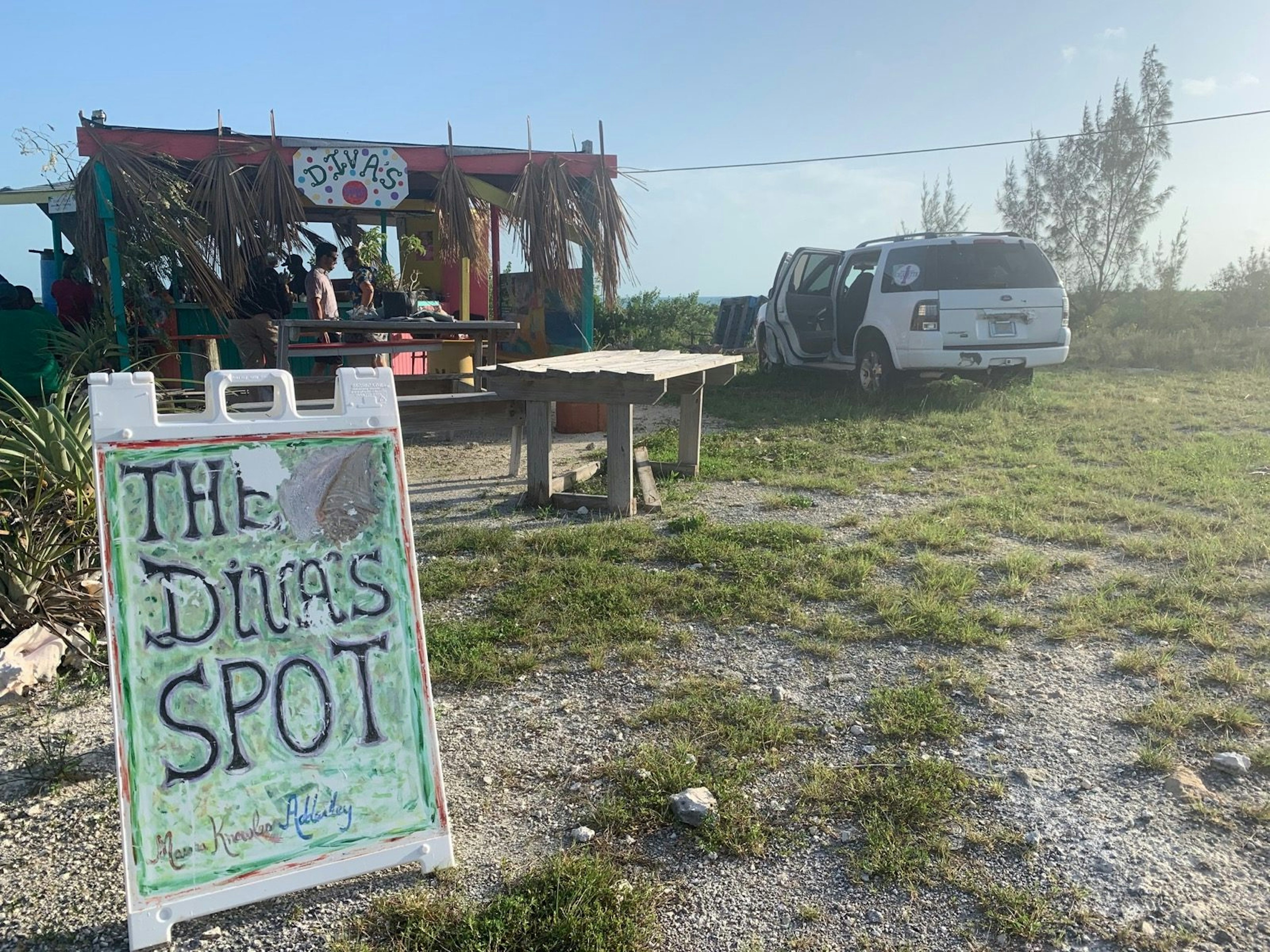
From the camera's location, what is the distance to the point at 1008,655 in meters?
3.68

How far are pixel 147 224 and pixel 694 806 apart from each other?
7956 millimetres

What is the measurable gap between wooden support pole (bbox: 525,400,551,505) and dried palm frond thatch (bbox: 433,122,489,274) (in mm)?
4095

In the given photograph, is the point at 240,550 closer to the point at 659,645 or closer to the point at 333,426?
the point at 333,426

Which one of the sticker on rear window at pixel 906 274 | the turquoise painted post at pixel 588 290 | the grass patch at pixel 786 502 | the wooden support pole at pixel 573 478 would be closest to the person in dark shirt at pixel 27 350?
the turquoise painted post at pixel 588 290

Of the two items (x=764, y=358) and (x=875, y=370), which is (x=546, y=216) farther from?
(x=764, y=358)

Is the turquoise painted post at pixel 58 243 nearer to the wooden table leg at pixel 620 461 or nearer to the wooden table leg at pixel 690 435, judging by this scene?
the wooden table leg at pixel 690 435

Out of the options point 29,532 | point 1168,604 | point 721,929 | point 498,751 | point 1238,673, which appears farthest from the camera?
point 1168,604

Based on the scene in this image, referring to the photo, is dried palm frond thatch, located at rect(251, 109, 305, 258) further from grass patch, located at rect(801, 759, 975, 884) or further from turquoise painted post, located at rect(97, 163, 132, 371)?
grass patch, located at rect(801, 759, 975, 884)

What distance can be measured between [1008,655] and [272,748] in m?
2.75

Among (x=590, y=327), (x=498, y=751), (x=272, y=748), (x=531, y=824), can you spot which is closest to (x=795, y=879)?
(x=531, y=824)

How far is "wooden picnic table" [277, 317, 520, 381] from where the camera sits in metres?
6.75

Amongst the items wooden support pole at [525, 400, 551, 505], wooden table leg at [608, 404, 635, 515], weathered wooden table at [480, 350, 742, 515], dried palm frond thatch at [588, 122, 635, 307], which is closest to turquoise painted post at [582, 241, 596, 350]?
dried palm frond thatch at [588, 122, 635, 307]

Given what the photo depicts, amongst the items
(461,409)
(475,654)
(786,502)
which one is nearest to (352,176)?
(461,409)

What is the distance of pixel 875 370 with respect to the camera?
10453 mm
